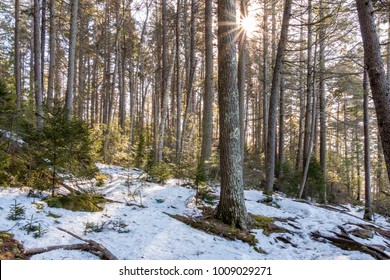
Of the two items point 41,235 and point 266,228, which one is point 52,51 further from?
point 266,228

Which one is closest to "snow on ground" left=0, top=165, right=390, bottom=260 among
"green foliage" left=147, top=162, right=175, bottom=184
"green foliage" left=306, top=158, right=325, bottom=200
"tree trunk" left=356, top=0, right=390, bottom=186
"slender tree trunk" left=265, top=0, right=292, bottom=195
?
"green foliage" left=147, top=162, right=175, bottom=184

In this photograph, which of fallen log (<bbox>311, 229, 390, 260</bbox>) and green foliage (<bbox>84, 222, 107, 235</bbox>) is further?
fallen log (<bbox>311, 229, 390, 260</bbox>)

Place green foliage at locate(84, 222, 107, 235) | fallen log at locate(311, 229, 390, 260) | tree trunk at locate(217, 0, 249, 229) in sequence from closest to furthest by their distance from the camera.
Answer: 1. green foliage at locate(84, 222, 107, 235)
2. fallen log at locate(311, 229, 390, 260)
3. tree trunk at locate(217, 0, 249, 229)

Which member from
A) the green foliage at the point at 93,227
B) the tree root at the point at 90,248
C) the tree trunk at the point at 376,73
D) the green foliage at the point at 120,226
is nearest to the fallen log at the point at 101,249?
the tree root at the point at 90,248

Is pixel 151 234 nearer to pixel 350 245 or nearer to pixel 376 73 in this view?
pixel 350 245

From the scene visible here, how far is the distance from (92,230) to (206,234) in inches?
76.8

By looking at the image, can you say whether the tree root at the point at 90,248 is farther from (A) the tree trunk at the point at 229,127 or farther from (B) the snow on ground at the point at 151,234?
(A) the tree trunk at the point at 229,127

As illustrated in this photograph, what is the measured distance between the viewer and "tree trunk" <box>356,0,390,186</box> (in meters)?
4.19

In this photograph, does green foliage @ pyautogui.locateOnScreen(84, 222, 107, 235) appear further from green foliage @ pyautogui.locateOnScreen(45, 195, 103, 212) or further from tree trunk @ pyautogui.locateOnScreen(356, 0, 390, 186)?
tree trunk @ pyautogui.locateOnScreen(356, 0, 390, 186)

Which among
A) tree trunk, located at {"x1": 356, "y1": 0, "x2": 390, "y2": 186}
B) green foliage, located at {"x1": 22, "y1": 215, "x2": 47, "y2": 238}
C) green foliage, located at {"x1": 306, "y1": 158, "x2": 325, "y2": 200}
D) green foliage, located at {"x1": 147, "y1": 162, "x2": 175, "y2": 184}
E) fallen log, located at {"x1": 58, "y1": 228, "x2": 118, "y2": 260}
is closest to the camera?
fallen log, located at {"x1": 58, "y1": 228, "x2": 118, "y2": 260}

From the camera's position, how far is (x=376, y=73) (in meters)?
4.28

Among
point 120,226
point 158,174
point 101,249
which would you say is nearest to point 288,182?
point 158,174

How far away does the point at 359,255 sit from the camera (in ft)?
15.2
